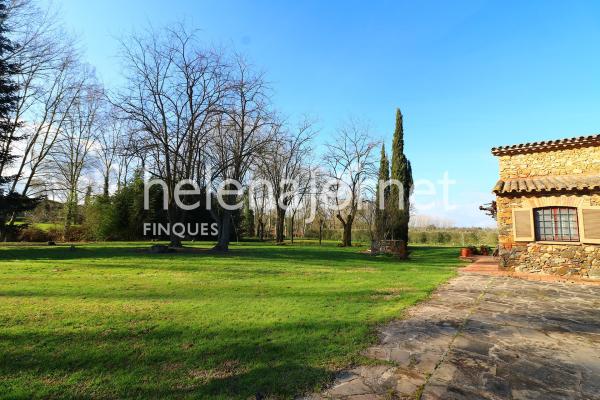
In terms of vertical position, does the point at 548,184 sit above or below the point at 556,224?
above

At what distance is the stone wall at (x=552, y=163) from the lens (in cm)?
1146

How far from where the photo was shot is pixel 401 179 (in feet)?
82.7

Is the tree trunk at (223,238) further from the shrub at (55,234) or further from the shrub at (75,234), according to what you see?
the shrub at (55,234)

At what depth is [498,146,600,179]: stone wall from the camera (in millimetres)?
11461

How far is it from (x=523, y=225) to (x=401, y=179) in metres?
13.8

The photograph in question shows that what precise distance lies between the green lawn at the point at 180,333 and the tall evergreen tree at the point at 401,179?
1563cm

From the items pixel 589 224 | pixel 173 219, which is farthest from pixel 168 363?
pixel 173 219

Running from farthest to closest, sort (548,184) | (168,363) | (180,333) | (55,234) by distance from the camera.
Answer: (55,234) < (548,184) < (180,333) < (168,363)

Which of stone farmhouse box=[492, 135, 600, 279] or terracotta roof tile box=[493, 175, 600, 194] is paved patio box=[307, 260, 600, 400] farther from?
terracotta roof tile box=[493, 175, 600, 194]

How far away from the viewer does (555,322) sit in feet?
16.6

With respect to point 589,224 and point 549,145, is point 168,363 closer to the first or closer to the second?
point 589,224

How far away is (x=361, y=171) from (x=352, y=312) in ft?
83.5

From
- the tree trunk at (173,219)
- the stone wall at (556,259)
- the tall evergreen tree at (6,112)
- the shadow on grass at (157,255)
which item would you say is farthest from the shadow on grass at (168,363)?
the tall evergreen tree at (6,112)

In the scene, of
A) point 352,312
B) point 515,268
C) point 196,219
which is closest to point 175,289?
point 352,312
